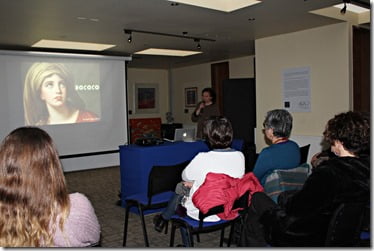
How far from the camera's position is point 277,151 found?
2.41 m

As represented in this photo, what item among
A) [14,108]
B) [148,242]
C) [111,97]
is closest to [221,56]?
[111,97]

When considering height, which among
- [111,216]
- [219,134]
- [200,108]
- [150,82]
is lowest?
[111,216]

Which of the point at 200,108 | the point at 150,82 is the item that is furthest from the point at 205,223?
the point at 150,82

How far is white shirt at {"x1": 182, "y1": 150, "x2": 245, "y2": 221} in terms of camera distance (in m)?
2.32

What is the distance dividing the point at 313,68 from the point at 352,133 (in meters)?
3.88

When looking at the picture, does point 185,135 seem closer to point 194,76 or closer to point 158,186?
point 158,186

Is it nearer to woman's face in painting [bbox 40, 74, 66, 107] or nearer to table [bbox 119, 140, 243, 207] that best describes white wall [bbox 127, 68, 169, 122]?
woman's face in painting [bbox 40, 74, 66, 107]

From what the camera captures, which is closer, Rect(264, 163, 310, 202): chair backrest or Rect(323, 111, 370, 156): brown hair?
Rect(323, 111, 370, 156): brown hair

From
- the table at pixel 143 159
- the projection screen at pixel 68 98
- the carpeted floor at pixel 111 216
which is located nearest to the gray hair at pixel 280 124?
the carpeted floor at pixel 111 216

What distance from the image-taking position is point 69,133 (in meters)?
6.97

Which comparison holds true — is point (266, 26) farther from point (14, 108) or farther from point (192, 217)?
point (14, 108)

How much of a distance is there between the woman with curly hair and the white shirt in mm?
1145

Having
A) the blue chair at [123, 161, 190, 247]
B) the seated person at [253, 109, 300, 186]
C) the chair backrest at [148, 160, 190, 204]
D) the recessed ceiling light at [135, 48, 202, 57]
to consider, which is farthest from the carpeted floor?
the recessed ceiling light at [135, 48, 202, 57]

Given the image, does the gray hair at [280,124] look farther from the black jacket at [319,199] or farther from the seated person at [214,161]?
the black jacket at [319,199]
